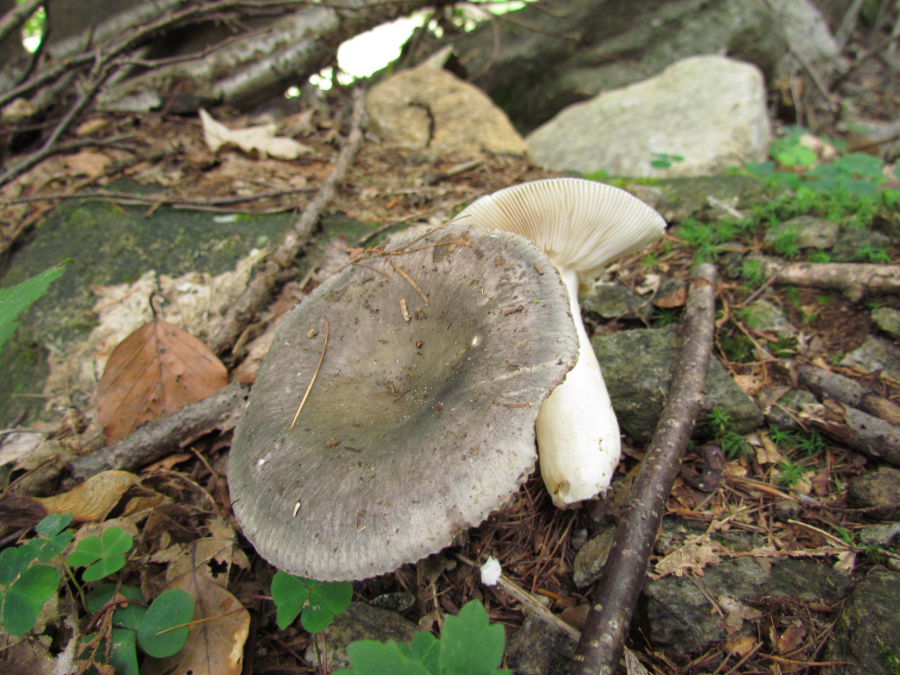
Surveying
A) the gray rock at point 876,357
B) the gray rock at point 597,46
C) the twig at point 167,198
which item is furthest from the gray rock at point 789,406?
the gray rock at point 597,46

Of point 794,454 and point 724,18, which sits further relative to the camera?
point 724,18

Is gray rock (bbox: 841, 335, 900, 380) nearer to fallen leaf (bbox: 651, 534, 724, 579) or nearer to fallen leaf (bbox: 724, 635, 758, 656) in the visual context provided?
fallen leaf (bbox: 651, 534, 724, 579)

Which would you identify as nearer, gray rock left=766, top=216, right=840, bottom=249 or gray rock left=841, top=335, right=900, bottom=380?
gray rock left=841, top=335, right=900, bottom=380

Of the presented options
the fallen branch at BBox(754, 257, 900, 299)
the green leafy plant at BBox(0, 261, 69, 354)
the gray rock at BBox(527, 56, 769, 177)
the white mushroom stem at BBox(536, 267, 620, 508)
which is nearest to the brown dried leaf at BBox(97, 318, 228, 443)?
the green leafy plant at BBox(0, 261, 69, 354)

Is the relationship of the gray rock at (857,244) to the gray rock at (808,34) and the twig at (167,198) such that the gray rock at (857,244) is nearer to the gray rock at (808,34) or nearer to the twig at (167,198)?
the twig at (167,198)

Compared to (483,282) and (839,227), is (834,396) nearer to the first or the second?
(839,227)

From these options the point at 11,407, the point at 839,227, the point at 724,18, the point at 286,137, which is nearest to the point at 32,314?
the point at 11,407

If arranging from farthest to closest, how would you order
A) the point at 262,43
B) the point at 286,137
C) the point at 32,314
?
the point at 262,43, the point at 286,137, the point at 32,314

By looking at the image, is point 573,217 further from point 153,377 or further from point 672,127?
point 672,127

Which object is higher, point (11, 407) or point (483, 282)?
point (483, 282)
